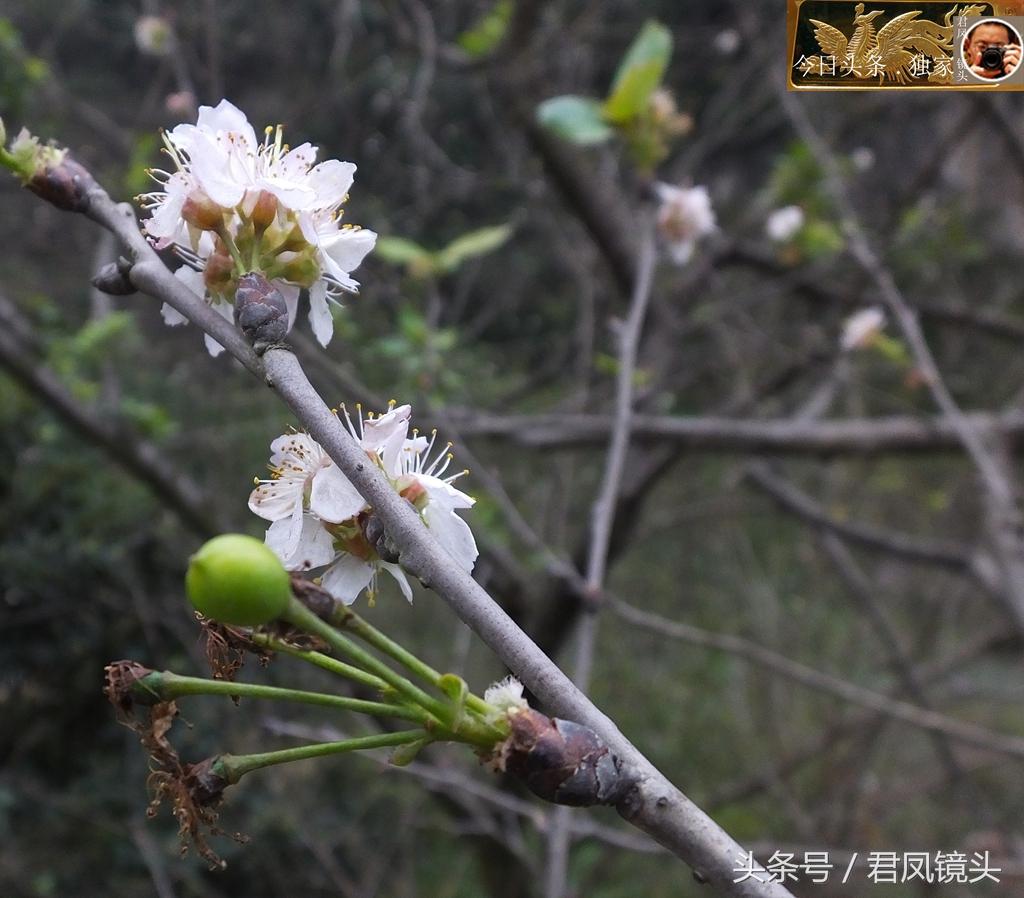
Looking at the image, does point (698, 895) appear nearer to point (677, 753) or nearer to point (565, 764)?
point (677, 753)

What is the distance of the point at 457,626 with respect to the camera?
3.16m

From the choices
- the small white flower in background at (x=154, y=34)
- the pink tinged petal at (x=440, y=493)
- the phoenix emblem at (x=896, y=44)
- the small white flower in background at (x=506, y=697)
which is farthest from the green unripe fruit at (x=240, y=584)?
the small white flower in background at (x=154, y=34)

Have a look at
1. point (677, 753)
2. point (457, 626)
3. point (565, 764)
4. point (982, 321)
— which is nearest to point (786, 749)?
point (677, 753)

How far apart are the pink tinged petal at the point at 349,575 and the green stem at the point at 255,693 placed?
0.14m

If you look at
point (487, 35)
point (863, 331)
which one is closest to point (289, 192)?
point (487, 35)

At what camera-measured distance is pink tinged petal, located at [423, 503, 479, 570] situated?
1.94ft

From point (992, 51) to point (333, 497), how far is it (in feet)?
3.37

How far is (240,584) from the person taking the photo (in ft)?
1.27

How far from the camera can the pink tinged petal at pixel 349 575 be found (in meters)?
0.57

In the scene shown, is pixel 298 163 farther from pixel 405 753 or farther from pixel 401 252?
pixel 401 252

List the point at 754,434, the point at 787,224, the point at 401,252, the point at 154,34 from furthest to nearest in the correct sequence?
the point at 154,34 → the point at 787,224 → the point at 754,434 → the point at 401,252

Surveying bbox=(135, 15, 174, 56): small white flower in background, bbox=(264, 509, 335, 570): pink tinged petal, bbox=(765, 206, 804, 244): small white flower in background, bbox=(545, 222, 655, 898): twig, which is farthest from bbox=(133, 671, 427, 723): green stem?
bbox=(135, 15, 174, 56): small white flower in background

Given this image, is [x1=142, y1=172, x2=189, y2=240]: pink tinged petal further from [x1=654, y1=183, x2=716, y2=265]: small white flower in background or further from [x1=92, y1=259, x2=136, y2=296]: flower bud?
[x1=654, y1=183, x2=716, y2=265]: small white flower in background

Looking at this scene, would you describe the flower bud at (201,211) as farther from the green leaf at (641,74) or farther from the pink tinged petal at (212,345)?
the green leaf at (641,74)
